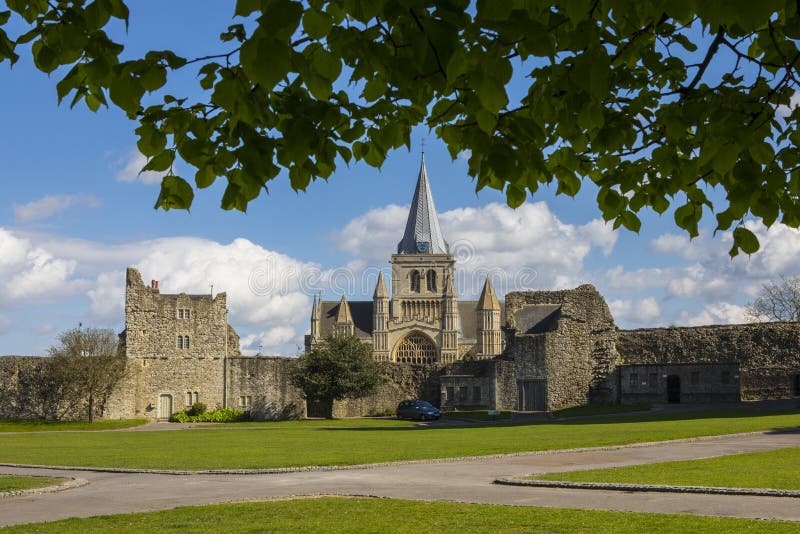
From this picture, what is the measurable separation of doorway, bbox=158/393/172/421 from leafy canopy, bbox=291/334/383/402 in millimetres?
7475

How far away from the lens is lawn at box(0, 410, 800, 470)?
21.6 metres

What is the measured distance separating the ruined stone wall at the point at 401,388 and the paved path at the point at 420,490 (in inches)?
1218

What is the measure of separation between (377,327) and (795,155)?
113m

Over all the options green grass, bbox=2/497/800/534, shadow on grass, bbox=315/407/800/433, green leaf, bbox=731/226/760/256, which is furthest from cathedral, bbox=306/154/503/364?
green leaf, bbox=731/226/760/256

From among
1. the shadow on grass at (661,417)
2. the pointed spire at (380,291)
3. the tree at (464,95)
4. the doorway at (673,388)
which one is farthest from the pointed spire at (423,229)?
the tree at (464,95)

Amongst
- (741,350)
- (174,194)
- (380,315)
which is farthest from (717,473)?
(380,315)

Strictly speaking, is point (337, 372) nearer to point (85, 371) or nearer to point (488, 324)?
point (85, 371)

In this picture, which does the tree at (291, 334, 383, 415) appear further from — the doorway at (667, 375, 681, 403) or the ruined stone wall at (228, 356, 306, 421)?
the doorway at (667, 375, 681, 403)

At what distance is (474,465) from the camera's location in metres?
19.5

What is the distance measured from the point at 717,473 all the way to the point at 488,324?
102 m

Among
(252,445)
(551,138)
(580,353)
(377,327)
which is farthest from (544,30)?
(377,327)

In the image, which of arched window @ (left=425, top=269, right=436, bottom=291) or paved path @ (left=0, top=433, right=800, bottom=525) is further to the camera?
arched window @ (left=425, top=269, right=436, bottom=291)

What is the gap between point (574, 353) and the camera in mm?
49938

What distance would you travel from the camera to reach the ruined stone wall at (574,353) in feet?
162
